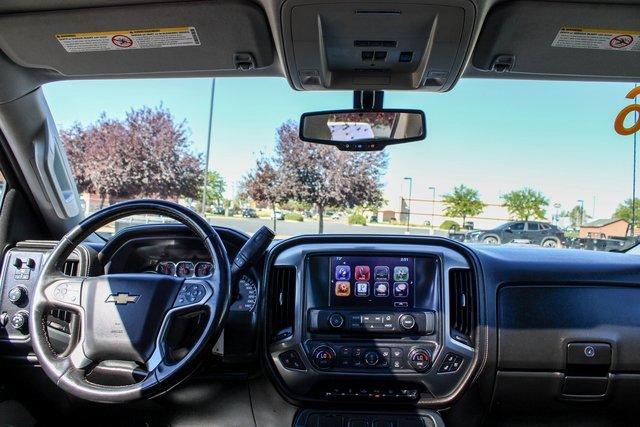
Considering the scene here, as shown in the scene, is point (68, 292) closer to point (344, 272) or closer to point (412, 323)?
point (344, 272)

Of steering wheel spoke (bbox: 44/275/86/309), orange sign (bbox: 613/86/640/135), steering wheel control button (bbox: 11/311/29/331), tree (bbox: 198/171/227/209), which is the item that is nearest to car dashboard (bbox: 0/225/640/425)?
steering wheel control button (bbox: 11/311/29/331)

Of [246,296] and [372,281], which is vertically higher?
[372,281]

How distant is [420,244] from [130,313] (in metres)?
1.54

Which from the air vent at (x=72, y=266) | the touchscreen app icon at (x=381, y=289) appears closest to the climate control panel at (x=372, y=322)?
the touchscreen app icon at (x=381, y=289)

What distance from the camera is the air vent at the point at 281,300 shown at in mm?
2672

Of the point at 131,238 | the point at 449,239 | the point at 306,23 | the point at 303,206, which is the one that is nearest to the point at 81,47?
the point at 131,238

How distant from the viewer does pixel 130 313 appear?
6.88ft

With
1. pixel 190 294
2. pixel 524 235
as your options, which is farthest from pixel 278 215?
pixel 524 235

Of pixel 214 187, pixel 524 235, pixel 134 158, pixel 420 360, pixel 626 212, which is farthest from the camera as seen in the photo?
pixel 134 158

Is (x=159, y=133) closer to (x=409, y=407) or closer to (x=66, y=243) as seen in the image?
(x=66, y=243)

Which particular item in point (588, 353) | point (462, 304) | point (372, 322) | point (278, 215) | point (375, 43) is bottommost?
point (588, 353)

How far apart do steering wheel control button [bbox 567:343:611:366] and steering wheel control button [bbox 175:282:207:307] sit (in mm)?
1954

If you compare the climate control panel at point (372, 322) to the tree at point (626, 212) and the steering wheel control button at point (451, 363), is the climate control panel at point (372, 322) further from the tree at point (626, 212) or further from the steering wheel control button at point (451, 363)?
the tree at point (626, 212)

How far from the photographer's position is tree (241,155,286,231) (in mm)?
3762
